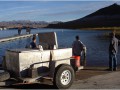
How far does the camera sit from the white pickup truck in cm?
954

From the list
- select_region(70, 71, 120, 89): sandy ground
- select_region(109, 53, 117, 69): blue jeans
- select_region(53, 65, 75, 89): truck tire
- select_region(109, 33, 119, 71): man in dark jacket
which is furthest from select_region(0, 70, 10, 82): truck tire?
select_region(109, 53, 117, 69): blue jeans

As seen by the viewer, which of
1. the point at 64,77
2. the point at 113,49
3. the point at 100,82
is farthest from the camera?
the point at 113,49

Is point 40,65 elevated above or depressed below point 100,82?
above

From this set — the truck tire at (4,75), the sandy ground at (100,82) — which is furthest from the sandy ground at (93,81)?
the truck tire at (4,75)

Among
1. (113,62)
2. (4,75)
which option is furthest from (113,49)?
(4,75)

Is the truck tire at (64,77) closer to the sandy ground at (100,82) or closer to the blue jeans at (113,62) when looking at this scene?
the sandy ground at (100,82)

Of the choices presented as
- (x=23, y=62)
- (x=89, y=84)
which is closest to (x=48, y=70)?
(x=23, y=62)

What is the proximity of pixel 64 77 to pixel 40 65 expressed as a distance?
89cm

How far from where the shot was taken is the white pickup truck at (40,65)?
9539 mm

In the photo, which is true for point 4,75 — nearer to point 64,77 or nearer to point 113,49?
point 64,77

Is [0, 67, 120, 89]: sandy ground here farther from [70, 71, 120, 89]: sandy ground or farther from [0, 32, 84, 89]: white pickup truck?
[0, 32, 84, 89]: white pickup truck

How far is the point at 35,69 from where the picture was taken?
9.62m

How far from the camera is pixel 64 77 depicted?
10.2 meters

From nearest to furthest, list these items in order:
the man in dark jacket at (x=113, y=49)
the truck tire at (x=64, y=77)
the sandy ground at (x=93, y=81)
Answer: the truck tire at (x=64, y=77) < the sandy ground at (x=93, y=81) < the man in dark jacket at (x=113, y=49)
